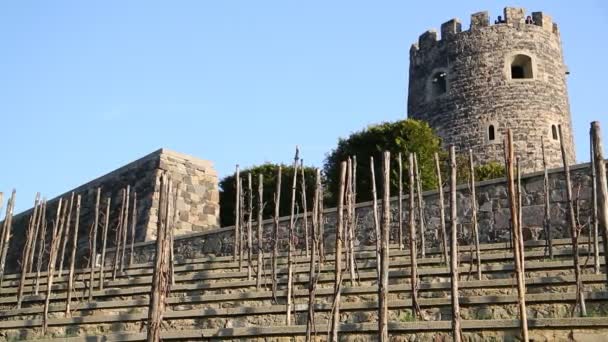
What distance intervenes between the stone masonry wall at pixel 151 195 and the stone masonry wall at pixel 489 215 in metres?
1.83

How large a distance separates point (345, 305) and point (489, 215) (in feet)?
15.4

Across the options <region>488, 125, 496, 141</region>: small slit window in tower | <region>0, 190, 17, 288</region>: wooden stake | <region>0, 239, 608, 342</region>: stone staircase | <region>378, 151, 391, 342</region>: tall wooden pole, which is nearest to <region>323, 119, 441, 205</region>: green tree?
<region>488, 125, 496, 141</region>: small slit window in tower

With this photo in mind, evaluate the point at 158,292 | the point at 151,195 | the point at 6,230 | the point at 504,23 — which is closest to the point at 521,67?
the point at 504,23

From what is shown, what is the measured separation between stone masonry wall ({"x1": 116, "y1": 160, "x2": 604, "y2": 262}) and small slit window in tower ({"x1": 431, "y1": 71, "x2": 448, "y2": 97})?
12.7m

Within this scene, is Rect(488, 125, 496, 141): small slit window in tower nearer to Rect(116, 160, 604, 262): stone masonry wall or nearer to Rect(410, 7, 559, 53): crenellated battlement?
Rect(410, 7, 559, 53): crenellated battlement

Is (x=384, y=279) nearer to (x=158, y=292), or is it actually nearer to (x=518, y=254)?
(x=518, y=254)

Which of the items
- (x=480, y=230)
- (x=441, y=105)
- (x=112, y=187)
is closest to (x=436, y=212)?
(x=480, y=230)

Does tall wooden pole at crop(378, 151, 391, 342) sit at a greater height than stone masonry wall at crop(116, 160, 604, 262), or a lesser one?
lesser

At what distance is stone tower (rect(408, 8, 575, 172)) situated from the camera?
21.4 meters

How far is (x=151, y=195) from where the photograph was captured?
13195mm

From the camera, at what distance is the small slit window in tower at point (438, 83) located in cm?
2312

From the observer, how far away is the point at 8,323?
22.3 ft

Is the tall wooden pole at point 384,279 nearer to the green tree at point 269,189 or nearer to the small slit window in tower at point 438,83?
the green tree at point 269,189

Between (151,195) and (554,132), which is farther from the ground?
(554,132)
